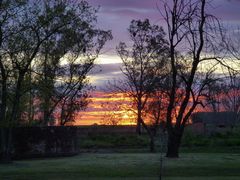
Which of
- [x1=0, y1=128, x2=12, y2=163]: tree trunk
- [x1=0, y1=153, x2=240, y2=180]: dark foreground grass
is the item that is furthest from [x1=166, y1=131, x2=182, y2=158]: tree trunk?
[x1=0, y1=128, x2=12, y2=163]: tree trunk

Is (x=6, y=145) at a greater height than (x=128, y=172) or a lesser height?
greater

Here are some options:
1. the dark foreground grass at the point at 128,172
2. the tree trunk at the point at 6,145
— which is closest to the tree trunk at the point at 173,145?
the dark foreground grass at the point at 128,172

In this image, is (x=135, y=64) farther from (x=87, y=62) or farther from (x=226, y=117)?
(x=226, y=117)

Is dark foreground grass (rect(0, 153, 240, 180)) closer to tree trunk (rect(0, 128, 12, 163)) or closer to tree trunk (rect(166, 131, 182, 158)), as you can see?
tree trunk (rect(0, 128, 12, 163))

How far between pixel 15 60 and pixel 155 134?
2329cm

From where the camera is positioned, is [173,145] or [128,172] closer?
[128,172]

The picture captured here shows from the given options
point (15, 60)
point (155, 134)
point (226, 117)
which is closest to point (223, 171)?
point (15, 60)

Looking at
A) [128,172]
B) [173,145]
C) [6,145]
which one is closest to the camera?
[128,172]

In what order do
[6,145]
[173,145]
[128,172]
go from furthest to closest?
[173,145]
[6,145]
[128,172]

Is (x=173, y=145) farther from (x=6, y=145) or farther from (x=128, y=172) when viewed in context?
(x=128, y=172)

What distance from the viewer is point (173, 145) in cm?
4059

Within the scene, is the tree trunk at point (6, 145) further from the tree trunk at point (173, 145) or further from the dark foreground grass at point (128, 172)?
the tree trunk at point (173, 145)

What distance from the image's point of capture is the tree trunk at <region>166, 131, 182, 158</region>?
40.3 m

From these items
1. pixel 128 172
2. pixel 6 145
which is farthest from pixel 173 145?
pixel 128 172
